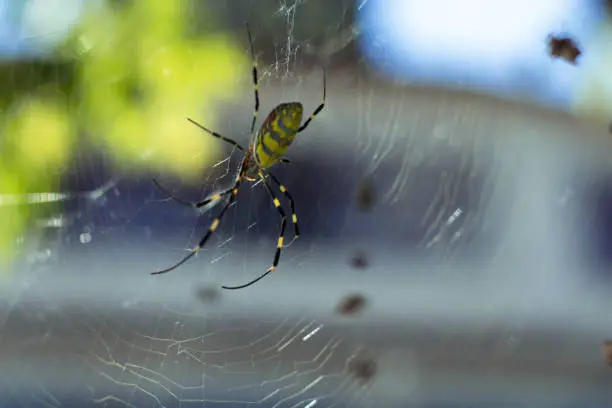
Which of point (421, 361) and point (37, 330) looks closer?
point (37, 330)

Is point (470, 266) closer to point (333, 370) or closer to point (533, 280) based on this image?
point (533, 280)

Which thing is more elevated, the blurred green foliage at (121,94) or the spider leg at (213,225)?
the blurred green foliage at (121,94)

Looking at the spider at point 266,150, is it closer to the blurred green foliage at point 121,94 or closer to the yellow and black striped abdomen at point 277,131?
the yellow and black striped abdomen at point 277,131


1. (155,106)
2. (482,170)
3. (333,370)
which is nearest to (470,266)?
(482,170)

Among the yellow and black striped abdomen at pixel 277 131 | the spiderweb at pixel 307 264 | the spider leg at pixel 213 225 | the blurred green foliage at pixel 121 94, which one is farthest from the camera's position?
the blurred green foliage at pixel 121 94

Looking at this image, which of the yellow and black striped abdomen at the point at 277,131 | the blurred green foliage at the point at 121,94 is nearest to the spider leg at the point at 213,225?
the yellow and black striped abdomen at the point at 277,131

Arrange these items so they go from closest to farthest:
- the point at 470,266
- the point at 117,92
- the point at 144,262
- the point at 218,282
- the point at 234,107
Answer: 1. the point at 218,282
2. the point at 117,92
3. the point at 234,107
4. the point at 144,262
5. the point at 470,266
